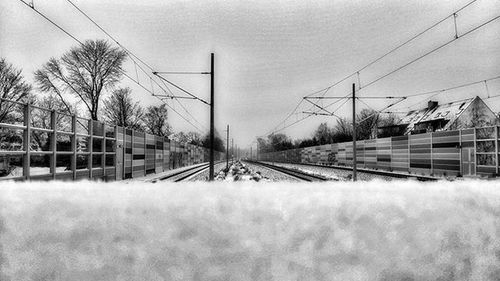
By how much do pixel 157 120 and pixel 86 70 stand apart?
46.7 meters

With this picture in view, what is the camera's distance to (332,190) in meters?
1.67

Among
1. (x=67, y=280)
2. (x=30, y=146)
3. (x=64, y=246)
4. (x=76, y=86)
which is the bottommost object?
(x=67, y=280)

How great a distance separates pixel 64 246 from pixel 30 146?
5040 mm

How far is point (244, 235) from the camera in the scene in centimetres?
140

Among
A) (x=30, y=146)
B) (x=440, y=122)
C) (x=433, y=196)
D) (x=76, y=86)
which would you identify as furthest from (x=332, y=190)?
(x=440, y=122)

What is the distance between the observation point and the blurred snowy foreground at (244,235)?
134 cm

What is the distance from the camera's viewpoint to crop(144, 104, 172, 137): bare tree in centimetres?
4859

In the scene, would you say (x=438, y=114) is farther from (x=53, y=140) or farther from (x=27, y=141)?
(x=27, y=141)

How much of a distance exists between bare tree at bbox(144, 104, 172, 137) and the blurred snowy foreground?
156ft

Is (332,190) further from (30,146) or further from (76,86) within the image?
(76,86)

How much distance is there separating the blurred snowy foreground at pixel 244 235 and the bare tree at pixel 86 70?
215 inches

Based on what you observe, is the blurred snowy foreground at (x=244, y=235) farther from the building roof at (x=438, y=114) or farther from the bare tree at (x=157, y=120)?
the bare tree at (x=157, y=120)

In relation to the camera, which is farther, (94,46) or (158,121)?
(158,121)

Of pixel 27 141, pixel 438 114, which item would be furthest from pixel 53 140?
pixel 438 114
